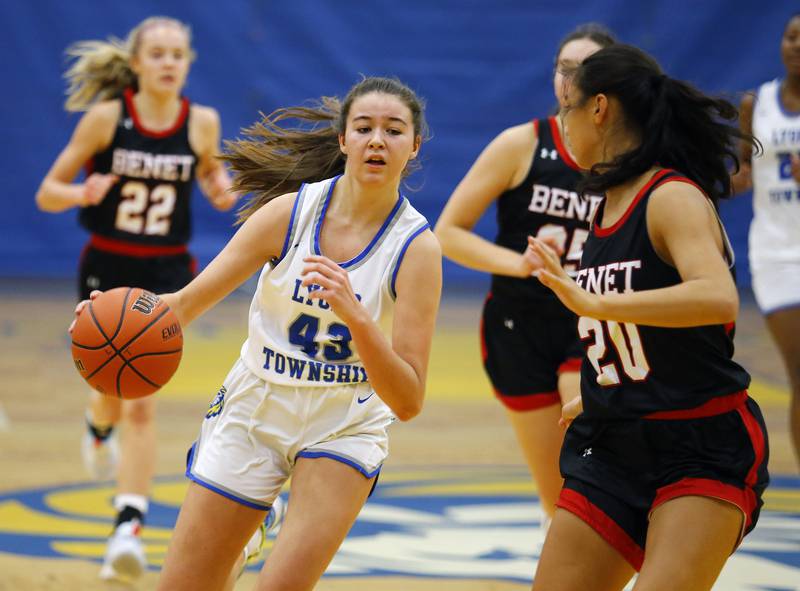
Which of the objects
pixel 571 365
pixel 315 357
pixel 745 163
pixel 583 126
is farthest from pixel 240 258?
pixel 745 163

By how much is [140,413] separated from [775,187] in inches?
134

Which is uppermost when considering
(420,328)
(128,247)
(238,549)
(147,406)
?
(128,247)

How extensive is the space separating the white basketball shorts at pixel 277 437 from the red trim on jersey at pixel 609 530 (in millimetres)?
637

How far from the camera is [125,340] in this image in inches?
142

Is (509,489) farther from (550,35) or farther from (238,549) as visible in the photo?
(550,35)

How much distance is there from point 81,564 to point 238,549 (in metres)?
1.99

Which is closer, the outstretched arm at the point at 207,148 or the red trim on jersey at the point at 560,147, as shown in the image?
the red trim on jersey at the point at 560,147

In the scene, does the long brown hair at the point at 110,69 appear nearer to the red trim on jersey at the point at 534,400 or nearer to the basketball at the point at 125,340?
the red trim on jersey at the point at 534,400

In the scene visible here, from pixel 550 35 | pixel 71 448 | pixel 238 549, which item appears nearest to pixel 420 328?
pixel 238 549

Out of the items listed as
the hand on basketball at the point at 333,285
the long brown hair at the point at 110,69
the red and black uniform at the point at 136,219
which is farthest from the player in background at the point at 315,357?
the long brown hair at the point at 110,69

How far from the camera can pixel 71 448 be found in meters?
7.41

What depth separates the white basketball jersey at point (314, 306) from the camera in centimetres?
358

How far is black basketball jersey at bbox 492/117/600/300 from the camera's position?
475 cm

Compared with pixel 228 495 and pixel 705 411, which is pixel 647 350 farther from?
pixel 228 495
